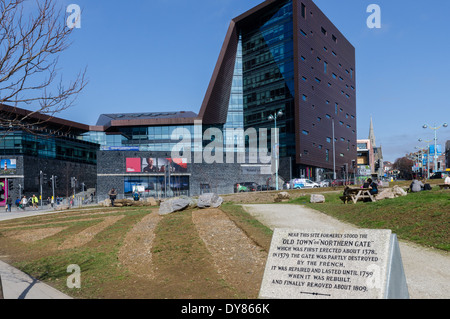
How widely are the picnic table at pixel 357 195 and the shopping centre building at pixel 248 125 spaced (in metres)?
Result: 40.5

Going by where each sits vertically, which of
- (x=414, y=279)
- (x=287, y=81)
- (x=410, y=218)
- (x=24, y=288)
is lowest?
(x=24, y=288)

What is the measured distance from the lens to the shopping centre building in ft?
195

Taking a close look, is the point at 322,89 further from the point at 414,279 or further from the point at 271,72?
the point at 414,279

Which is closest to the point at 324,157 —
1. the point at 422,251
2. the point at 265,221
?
the point at 265,221

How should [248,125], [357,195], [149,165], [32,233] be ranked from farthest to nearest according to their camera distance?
[248,125], [149,165], [357,195], [32,233]

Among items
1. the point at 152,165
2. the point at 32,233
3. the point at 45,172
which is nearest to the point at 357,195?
the point at 32,233

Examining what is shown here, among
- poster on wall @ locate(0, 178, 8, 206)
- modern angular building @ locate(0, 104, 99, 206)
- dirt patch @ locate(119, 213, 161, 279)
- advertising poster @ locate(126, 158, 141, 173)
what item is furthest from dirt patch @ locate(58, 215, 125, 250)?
poster on wall @ locate(0, 178, 8, 206)

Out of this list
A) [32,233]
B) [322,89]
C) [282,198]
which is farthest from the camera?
[322,89]

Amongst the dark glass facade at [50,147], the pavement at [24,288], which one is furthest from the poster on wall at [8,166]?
the pavement at [24,288]

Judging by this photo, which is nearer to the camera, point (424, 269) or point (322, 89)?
point (424, 269)

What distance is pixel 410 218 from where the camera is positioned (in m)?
12.2

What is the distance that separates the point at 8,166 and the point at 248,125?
136 feet

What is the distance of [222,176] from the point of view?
201ft
